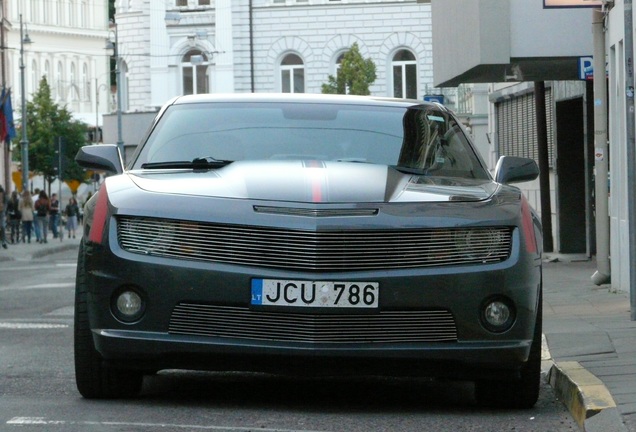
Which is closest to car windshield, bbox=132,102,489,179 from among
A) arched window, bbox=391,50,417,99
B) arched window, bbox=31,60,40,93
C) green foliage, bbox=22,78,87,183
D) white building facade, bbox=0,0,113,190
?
arched window, bbox=391,50,417,99

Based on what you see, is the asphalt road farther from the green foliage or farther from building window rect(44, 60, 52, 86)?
building window rect(44, 60, 52, 86)

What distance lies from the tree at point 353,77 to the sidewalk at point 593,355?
47.2 m

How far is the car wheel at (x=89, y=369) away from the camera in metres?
7.32

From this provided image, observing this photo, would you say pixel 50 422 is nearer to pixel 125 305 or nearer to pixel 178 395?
pixel 125 305

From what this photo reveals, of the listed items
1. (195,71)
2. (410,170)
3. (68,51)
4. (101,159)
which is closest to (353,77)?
(195,71)

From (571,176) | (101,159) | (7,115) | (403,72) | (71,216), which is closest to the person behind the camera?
(101,159)

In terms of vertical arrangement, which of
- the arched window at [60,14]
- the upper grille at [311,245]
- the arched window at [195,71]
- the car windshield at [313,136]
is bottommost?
the upper grille at [311,245]

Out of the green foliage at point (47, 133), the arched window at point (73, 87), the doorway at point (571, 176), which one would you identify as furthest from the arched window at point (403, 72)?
the arched window at point (73, 87)

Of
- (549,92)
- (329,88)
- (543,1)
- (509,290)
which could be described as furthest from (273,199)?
(329,88)

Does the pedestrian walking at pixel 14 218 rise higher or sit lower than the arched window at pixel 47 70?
lower

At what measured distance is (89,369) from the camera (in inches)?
291

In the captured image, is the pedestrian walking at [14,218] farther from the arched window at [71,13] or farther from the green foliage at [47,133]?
the arched window at [71,13]

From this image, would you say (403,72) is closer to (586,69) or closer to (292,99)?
(586,69)

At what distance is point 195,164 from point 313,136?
74 cm
